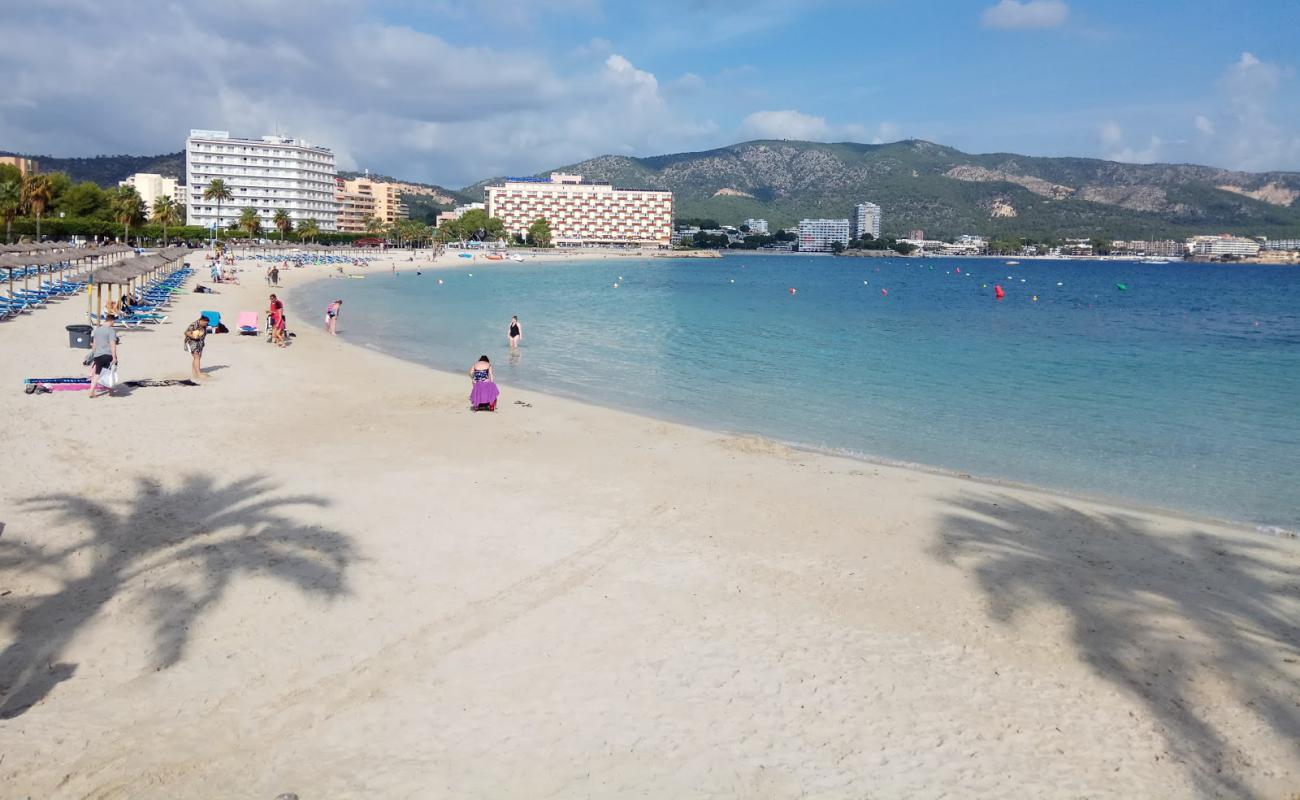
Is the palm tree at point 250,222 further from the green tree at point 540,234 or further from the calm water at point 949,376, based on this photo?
the green tree at point 540,234

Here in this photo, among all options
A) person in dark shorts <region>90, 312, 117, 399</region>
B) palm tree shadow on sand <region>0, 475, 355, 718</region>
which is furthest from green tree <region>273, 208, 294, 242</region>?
palm tree shadow on sand <region>0, 475, 355, 718</region>

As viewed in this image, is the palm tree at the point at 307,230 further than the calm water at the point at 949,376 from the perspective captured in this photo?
Yes

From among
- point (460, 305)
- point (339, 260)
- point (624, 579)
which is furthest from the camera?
point (339, 260)

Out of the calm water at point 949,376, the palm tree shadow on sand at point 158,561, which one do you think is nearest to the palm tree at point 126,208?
the calm water at point 949,376

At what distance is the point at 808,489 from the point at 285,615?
7003 mm

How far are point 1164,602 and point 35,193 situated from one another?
9217 centimetres

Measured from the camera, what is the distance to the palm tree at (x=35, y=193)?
76.2 meters

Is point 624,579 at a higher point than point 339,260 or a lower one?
lower

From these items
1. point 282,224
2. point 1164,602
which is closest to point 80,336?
point 1164,602

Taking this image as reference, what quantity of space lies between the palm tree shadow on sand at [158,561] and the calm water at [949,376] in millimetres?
9775

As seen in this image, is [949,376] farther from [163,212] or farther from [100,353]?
[163,212]

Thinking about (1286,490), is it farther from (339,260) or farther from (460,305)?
(339,260)

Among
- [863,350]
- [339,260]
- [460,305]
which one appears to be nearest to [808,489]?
[863,350]

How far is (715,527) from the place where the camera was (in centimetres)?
991
